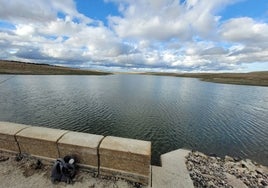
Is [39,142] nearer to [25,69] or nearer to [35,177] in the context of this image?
[35,177]

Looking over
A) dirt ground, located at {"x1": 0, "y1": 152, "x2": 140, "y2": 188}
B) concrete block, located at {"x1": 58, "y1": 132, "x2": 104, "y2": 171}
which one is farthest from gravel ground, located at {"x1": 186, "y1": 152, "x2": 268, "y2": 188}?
concrete block, located at {"x1": 58, "y1": 132, "x2": 104, "y2": 171}

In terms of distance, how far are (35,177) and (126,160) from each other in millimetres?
2753

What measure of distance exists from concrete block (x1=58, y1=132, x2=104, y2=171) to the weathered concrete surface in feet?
6.65

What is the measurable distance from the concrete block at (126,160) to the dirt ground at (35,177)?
0.24m

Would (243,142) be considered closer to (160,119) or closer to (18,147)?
(160,119)

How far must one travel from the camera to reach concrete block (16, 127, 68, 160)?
5.04m

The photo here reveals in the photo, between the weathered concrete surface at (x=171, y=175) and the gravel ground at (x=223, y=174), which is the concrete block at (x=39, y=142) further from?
the gravel ground at (x=223, y=174)

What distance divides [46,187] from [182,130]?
12004 mm

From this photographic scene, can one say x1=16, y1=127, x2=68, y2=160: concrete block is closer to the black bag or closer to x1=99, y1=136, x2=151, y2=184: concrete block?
the black bag

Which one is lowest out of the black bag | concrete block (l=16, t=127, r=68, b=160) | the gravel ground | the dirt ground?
the gravel ground

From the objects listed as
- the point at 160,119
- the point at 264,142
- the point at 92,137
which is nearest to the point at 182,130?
the point at 160,119

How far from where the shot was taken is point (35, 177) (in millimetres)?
4676

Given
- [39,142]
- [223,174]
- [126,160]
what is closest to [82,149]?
[126,160]

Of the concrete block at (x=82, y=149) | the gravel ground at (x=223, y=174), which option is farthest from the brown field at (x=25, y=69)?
the gravel ground at (x=223, y=174)
